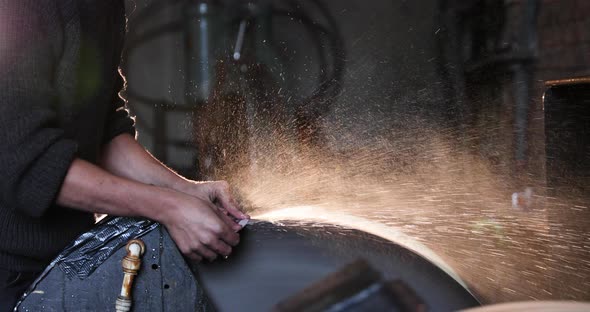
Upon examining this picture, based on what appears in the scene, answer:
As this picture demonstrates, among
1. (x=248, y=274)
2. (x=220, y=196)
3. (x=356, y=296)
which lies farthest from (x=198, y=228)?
(x=356, y=296)

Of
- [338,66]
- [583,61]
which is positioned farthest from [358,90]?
[583,61]

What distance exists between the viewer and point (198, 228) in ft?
3.89

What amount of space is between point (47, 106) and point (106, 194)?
176 millimetres

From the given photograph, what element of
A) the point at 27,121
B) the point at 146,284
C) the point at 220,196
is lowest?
the point at 146,284

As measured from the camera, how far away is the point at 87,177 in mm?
1207

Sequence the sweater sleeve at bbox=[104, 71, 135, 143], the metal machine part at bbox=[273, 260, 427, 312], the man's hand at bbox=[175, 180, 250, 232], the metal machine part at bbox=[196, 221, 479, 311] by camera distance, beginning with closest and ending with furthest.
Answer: the metal machine part at bbox=[273, 260, 427, 312] → the metal machine part at bbox=[196, 221, 479, 311] → the man's hand at bbox=[175, 180, 250, 232] → the sweater sleeve at bbox=[104, 71, 135, 143]

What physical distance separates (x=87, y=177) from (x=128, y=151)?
1.57 feet

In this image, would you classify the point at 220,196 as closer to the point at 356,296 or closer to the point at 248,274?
the point at 248,274

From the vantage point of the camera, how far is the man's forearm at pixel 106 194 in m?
1.21

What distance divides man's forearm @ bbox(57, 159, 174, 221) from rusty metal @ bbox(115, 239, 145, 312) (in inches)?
2.1

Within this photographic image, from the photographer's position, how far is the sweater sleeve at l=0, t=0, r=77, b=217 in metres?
1.15

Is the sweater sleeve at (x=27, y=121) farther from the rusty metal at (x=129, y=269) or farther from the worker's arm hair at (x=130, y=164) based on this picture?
the worker's arm hair at (x=130, y=164)

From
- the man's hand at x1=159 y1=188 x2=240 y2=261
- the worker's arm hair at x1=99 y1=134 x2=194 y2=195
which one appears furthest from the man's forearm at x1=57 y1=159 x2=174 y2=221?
the worker's arm hair at x1=99 y1=134 x2=194 y2=195

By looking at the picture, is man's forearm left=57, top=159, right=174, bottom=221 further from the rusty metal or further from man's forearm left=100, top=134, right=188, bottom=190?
man's forearm left=100, top=134, right=188, bottom=190
